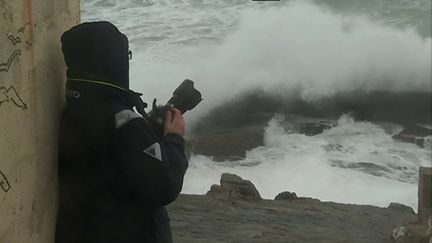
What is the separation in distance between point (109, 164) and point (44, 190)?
1.12ft

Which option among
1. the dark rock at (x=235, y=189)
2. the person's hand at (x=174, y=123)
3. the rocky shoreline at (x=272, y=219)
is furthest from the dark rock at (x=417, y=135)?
the person's hand at (x=174, y=123)

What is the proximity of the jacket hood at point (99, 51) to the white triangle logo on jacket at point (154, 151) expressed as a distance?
259 mm

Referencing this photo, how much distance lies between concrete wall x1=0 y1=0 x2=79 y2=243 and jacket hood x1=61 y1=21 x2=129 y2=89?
0.16m

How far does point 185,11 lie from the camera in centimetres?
2362

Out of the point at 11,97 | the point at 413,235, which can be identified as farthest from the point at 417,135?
the point at 11,97

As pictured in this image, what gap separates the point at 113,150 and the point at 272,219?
5.17 metres

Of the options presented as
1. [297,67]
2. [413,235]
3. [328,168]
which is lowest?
[328,168]

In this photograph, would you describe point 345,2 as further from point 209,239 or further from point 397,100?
point 209,239

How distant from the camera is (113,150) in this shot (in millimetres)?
2438

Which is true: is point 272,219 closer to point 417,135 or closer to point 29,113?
point 29,113

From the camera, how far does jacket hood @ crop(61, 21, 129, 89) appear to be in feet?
8.14

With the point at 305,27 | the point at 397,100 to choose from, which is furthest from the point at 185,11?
the point at 397,100

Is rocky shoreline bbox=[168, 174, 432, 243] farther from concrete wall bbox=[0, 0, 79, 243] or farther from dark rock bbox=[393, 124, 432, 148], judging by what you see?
dark rock bbox=[393, 124, 432, 148]

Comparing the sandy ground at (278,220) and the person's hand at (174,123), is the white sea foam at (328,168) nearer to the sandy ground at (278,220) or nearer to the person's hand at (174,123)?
the sandy ground at (278,220)
